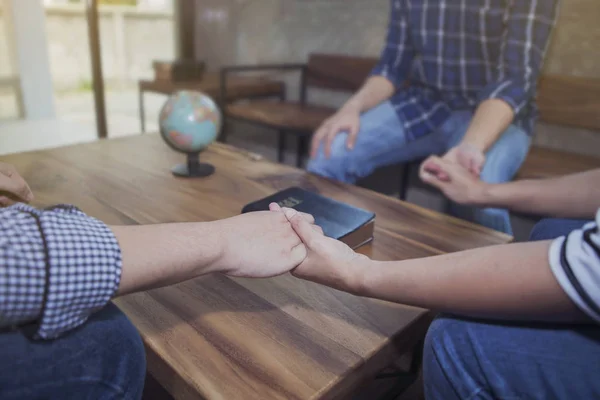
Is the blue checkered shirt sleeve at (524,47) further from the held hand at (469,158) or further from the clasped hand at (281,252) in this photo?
the clasped hand at (281,252)

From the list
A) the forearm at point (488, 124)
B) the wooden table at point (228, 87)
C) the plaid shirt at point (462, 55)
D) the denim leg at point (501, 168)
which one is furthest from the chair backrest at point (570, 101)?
the wooden table at point (228, 87)

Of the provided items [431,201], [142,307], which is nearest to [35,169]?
[142,307]

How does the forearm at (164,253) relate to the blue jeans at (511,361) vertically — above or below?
above

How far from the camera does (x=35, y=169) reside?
4.78ft

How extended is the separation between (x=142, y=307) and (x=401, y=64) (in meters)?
1.59

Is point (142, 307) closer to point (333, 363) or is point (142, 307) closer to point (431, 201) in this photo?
point (333, 363)

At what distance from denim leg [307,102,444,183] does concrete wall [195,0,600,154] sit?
0.85 metres

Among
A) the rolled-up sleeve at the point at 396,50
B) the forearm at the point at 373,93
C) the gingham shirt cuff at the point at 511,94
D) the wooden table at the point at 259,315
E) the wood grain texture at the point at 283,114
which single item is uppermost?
the rolled-up sleeve at the point at 396,50

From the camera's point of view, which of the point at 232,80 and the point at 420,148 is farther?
the point at 232,80

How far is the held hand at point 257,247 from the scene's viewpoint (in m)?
0.75

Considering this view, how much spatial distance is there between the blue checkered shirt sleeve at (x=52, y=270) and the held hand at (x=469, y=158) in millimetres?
1037

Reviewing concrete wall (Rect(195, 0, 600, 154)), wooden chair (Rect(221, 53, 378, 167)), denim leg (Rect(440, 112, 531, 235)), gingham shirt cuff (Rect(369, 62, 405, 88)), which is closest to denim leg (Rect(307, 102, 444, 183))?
gingham shirt cuff (Rect(369, 62, 405, 88))

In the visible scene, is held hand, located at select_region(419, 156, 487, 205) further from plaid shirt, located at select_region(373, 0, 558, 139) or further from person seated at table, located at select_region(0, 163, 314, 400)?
person seated at table, located at select_region(0, 163, 314, 400)

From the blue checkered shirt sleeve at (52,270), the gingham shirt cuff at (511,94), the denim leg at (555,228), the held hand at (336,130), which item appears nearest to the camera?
the blue checkered shirt sleeve at (52,270)
